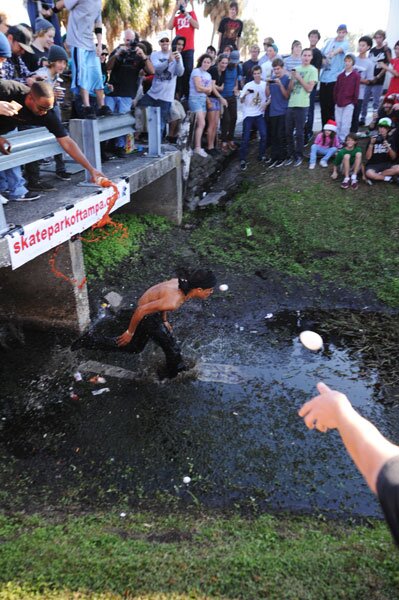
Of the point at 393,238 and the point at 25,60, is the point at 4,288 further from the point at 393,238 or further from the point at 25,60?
the point at 393,238

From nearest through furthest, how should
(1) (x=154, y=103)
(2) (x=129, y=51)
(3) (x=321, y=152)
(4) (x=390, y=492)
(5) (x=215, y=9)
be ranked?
(4) (x=390, y=492)
(2) (x=129, y=51)
(1) (x=154, y=103)
(3) (x=321, y=152)
(5) (x=215, y=9)

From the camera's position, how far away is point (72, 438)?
4.95 metres

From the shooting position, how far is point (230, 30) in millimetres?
11734

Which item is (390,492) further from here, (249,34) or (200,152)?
(249,34)

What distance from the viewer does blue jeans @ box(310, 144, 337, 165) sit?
1091 cm

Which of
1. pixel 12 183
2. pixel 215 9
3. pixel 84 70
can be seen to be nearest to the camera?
pixel 12 183

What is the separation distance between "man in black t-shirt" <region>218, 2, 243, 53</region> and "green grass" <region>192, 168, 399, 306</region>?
155 inches

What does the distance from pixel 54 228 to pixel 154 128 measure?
4300mm

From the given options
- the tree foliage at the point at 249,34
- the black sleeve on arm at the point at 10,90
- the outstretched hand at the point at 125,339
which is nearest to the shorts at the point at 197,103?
the black sleeve on arm at the point at 10,90

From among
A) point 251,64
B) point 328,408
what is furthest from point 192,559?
point 251,64

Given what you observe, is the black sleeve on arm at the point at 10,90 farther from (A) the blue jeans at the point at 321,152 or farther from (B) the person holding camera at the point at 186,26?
(A) the blue jeans at the point at 321,152

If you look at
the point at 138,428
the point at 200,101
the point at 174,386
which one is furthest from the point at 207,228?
the point at 138,428

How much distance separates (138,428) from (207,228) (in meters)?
5.79

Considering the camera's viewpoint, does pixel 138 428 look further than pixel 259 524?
Yes
